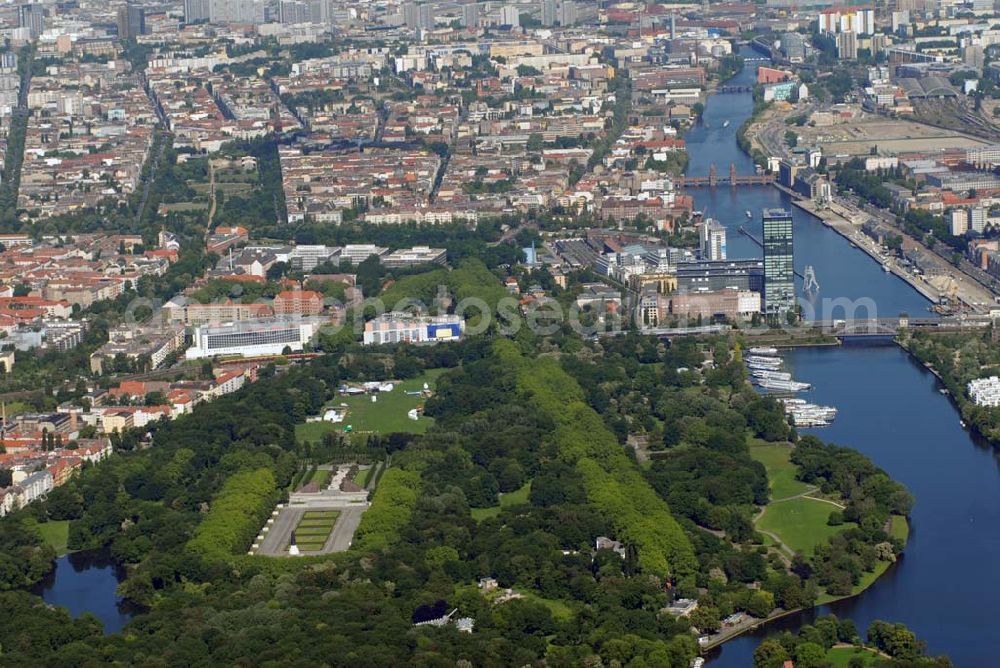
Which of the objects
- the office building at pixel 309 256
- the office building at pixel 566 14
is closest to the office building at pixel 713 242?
the office building at pixel 309 256

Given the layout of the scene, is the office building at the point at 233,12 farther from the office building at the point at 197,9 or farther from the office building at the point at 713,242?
the office building at the point at 713,242

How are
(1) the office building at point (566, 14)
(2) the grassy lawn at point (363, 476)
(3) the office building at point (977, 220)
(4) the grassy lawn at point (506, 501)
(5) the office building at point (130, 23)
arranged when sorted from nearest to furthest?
(4) the grassy lawn at point (506, 501) < (2) the grassy lawn at point (363, 476) < (3) the office building at point (977, 220) < (5) the office building at point (130, 23) < (1) the office building at point (566, 14)

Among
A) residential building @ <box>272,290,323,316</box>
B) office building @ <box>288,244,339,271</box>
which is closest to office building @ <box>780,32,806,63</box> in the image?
office building @ <box>288,244,339,271</box>

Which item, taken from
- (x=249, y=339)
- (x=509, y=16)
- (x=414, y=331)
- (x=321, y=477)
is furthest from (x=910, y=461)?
(x=509, y=16)

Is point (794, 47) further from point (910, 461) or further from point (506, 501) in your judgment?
point (506, 501)

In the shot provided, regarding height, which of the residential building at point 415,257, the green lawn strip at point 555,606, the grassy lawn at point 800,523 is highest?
the green lawn strip at point 555,606

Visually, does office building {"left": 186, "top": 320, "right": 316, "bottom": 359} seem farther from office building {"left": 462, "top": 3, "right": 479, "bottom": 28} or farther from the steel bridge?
office building {"left": 462, "top": 3, "right": 479, "bottom": 28}
